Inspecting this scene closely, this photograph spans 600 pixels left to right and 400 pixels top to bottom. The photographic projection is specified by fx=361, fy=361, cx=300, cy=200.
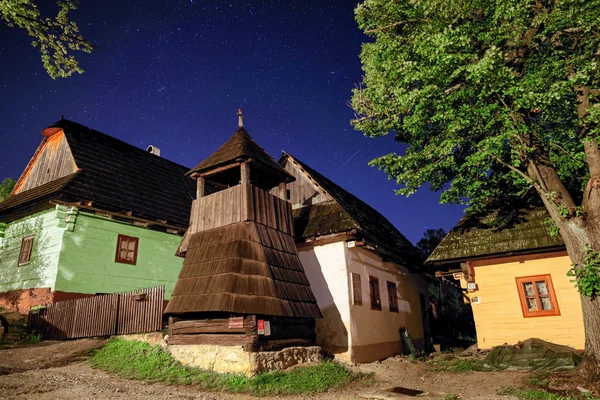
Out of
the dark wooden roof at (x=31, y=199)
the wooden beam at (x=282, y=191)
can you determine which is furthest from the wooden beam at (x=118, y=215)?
the wooden beam at (x=282, y=191)

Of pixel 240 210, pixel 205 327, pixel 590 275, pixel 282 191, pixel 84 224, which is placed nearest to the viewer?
pixel 590 275

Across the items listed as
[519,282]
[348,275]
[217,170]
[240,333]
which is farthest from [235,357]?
[519,282]

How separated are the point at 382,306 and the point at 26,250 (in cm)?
1576

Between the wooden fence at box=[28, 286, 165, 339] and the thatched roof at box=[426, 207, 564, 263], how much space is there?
10.2 m

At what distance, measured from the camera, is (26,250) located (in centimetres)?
1594

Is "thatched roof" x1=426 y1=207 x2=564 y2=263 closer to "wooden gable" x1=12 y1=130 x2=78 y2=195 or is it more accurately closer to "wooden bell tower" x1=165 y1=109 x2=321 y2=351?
"wooden bell tower" x1=165 y1=109 x2=321 y2=351

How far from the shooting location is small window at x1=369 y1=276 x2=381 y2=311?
14.7 metres

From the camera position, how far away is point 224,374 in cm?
924

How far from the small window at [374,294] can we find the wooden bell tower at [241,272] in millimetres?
3354

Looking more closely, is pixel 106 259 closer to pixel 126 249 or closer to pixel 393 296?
pixel 126 249

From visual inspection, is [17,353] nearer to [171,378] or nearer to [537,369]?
[171,378]

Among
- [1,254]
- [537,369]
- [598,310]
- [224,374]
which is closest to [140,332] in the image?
[224,374]

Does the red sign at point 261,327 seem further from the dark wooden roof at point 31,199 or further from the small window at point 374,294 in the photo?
the dark wooden roof at point 31,199

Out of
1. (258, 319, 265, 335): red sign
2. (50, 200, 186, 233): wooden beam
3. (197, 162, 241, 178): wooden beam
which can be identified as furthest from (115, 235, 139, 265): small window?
(258, 319, 265, 335): red sign
